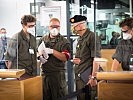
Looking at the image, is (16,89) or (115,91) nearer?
(115,91)

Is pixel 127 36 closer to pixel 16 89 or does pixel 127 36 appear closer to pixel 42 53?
pixel 42 53

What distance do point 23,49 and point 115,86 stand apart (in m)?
1.56

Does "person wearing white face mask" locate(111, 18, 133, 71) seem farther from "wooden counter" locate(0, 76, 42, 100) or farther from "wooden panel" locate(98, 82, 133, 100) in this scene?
"wooden counter" locate(0, 76, 42, 100)

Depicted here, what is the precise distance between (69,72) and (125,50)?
8.02 feet

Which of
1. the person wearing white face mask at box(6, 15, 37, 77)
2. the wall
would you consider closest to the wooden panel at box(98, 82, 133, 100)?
the person wearing white face mask at box(6, 15, 37, 77)

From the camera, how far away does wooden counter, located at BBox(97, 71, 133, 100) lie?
240cm

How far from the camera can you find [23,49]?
363 cm

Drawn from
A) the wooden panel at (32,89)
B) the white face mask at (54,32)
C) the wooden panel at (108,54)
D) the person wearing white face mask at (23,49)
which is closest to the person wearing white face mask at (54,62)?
the white face mask at (54,32)

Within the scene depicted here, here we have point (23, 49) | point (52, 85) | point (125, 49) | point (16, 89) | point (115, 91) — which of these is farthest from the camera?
point (52, 85)

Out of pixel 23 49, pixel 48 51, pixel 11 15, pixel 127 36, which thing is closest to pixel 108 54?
pixel 127 36

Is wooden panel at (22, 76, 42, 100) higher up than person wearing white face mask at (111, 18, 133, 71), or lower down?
lower down

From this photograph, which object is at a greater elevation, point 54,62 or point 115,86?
point 54,62

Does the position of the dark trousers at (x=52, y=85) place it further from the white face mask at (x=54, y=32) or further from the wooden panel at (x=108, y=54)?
the wooden panel at (x=108, y=54)

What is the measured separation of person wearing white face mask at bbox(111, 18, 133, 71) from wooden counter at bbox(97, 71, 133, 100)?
0.51m
